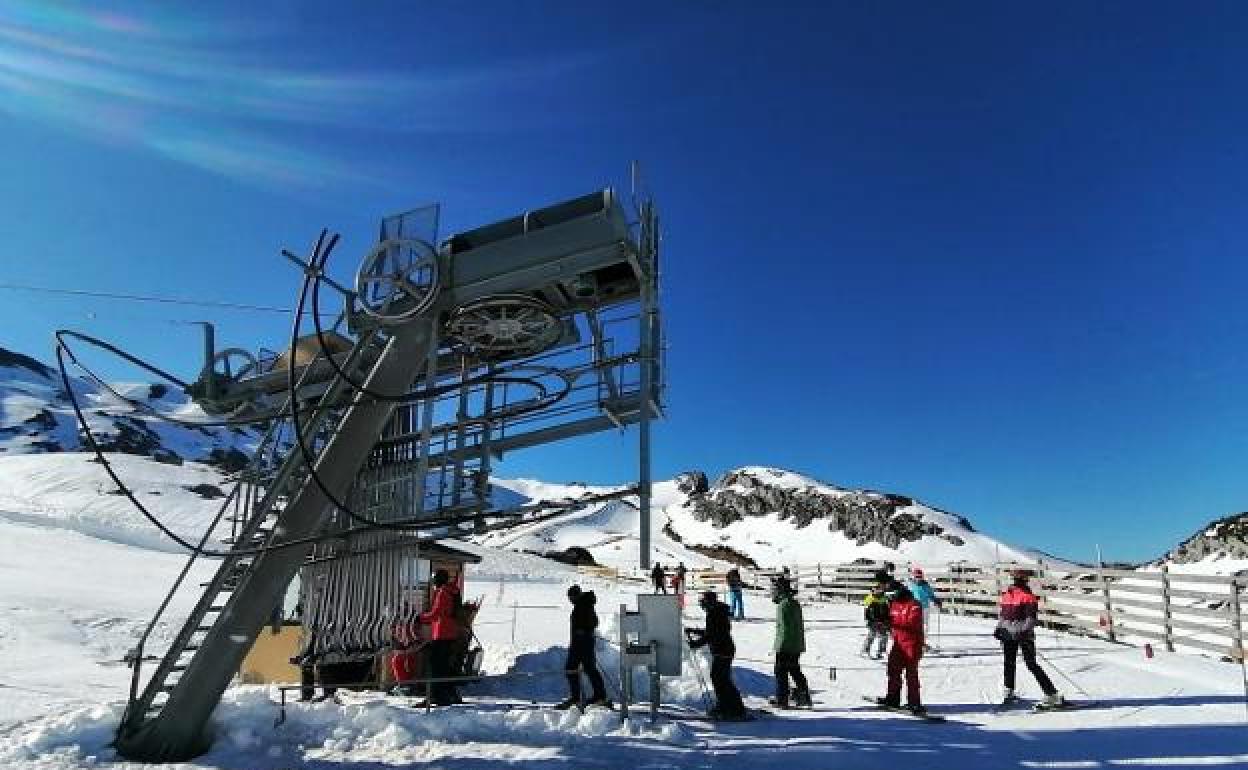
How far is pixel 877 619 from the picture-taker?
57.7ft

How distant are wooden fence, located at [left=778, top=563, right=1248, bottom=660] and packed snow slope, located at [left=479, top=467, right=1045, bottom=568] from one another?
47362mm

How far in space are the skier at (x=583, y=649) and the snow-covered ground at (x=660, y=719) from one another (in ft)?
1.68

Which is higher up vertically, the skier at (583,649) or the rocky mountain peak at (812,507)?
the rocky mountain peak at (812,507)

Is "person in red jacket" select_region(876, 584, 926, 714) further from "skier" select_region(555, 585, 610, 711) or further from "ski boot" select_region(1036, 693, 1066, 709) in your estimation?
"skier" select_region(555, 585, 610, 711)

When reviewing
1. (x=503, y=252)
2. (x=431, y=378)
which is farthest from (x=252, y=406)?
(x=503, y=252)

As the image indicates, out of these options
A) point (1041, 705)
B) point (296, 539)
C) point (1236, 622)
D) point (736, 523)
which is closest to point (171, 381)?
point (296, 539)

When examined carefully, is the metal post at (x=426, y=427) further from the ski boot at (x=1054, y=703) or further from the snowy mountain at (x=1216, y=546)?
the snowy mountain at (x=1216, y=546)

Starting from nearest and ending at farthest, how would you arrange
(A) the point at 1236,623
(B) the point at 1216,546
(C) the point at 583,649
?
(C) the point at 583,649
(A) the point at 1236,623
(B) the point at 1216,546

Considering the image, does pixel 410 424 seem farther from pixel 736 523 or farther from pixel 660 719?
pixel 736 523

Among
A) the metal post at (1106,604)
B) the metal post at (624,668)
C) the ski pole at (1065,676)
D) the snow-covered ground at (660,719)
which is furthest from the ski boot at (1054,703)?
the metal post at (1106,604)

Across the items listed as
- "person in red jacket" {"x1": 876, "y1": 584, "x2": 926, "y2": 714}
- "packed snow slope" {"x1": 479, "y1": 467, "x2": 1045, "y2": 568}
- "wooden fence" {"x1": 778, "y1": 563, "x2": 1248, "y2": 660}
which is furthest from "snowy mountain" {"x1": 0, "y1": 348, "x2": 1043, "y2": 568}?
"person in red jacket" {"x1": 876, "y1": 584, "x2": 926, "y2": 714}

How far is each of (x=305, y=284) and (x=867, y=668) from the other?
14.4 metres

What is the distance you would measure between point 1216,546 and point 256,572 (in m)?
69.3

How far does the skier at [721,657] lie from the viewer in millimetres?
Result: 11672
